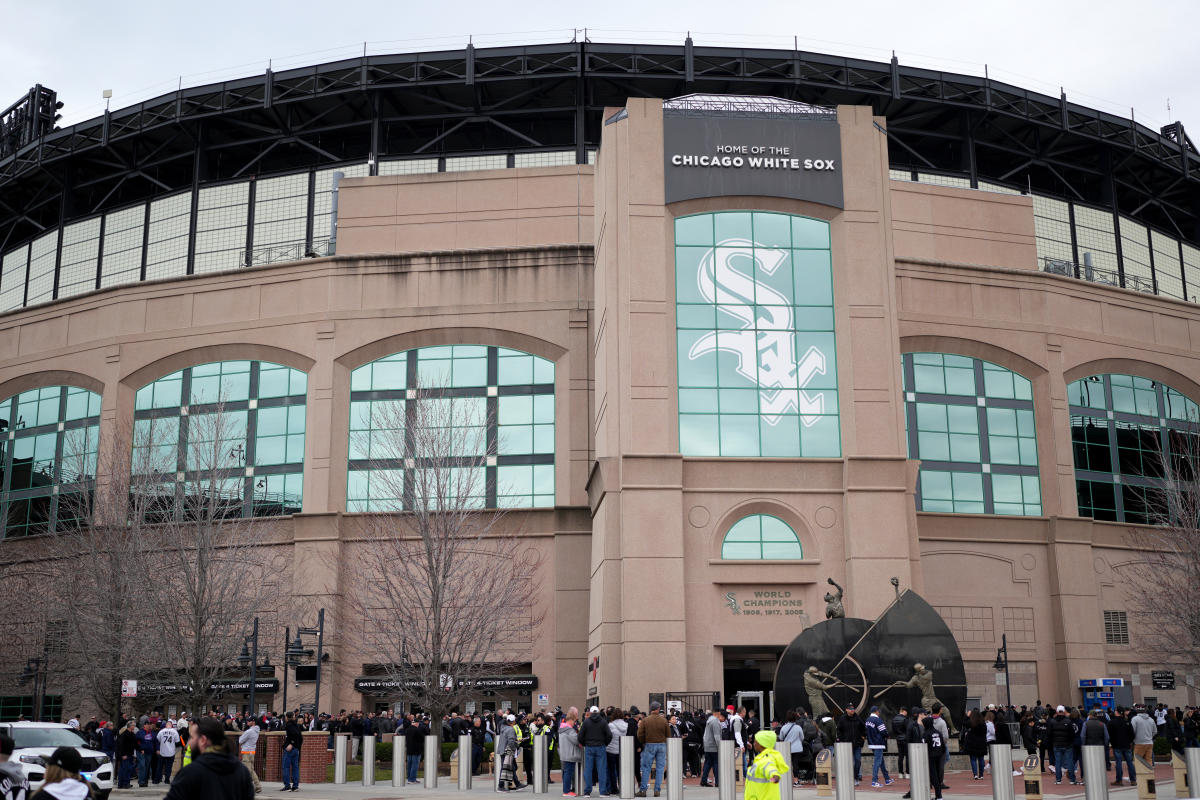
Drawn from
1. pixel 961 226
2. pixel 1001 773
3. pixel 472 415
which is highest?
pixel 961 226

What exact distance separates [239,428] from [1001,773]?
3755cm

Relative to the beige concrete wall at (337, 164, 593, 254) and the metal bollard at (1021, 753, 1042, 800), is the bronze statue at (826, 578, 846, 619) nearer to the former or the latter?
the metal bollard at (1021, 753, 1042, 800)

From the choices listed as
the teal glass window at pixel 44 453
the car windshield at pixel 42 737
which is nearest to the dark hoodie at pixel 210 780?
the car windshield at pixel 42 737

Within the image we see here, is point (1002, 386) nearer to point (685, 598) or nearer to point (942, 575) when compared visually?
point (942, 575)

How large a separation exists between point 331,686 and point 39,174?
101 ft

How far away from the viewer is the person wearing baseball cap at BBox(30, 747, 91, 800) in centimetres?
1095

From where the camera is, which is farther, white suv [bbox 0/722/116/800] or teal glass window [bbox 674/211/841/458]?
teal glass window [bbox 674/211/841/458]

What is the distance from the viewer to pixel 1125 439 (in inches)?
2090

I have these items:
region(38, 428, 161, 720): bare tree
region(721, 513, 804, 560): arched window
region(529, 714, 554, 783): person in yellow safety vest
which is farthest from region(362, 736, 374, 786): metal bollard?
region(721, 513, 804, 560): arched window

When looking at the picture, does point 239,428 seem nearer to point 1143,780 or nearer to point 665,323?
point 665,323

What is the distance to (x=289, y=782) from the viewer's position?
29203 millimetres

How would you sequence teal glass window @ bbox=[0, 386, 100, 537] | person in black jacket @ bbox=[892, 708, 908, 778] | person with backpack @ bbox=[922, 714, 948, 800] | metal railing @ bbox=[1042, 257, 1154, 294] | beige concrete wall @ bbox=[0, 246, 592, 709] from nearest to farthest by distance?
person with backpack @ bbox=[922, 714, 948, 800] < person in black jacket @ bbox=[892, 708, 908, 778] < beige concrete wall @ bbox=[0, 246, 592, 709] < teal glass window @ bbox=[0, 386, 100, 537] < metal railing @ bbox=[1042, 257, 1154, 294]

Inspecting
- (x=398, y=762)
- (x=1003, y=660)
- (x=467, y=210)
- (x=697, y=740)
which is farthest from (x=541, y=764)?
(x=467, y=210)

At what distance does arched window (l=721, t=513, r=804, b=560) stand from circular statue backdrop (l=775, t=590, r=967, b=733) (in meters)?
5.88
